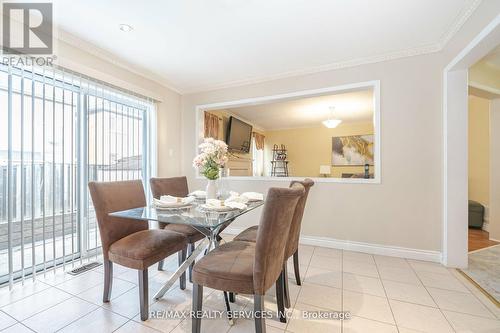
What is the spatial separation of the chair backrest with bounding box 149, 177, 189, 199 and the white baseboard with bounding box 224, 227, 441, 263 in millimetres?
1824

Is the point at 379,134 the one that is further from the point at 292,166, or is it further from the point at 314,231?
the point at 292,166

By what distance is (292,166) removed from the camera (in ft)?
24.6

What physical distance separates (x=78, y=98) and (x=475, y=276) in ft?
14.9

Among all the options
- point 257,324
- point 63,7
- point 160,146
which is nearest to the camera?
point 257,324

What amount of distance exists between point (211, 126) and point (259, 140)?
9.53ft

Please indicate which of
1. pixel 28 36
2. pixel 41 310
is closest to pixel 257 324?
pixel 41 310

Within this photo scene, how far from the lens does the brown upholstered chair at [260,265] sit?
1241mm

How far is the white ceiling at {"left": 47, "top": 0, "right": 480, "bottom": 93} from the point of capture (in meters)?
1.97

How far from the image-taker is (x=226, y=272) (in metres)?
1.32

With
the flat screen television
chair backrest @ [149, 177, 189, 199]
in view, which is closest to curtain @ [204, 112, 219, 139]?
the flat screen television

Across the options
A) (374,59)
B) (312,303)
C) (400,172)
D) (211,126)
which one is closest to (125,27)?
(211,126)

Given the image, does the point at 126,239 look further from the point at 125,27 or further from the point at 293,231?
the point at 125,27

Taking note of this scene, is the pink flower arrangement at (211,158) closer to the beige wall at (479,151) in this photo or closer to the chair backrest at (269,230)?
the chair backrest at (269,230)

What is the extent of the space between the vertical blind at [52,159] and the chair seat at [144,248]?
103cm
